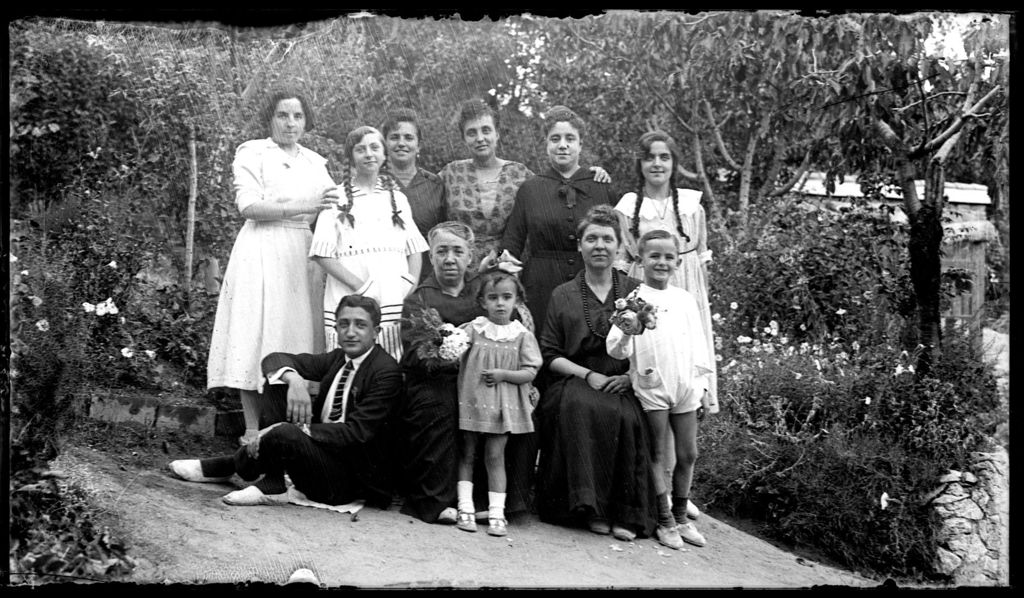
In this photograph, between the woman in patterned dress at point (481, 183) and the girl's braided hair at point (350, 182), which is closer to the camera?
the girl's braided hair at point (350, 182)

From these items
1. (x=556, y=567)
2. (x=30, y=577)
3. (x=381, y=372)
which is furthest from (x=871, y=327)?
(x=30, y=577)

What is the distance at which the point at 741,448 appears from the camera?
601 cm

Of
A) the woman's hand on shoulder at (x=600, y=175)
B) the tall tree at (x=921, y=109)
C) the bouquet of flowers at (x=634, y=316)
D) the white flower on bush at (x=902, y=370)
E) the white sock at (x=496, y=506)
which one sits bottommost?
the white sock at (x=496, y=506)

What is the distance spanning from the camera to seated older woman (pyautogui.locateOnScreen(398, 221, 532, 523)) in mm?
5164

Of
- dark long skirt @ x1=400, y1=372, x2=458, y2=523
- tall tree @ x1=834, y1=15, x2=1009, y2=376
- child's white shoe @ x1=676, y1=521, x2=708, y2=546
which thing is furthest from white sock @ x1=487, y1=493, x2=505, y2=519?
tall tree @ x1=834, y1=15, x2=1009, y2=376

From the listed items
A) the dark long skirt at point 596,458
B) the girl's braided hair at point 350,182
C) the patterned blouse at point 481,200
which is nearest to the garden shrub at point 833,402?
the dark long skirt at point 596,458

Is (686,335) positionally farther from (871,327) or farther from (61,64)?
(61,64)

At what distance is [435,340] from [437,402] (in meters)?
0.30

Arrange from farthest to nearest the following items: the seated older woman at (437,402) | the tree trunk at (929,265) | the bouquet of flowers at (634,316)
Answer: the tree trunk at (929,265) → the seated older woman at (437,402) → the bouquet of flowers at (634,316)

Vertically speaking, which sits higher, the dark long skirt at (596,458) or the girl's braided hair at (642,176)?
the girl's braided hair at (642,176)

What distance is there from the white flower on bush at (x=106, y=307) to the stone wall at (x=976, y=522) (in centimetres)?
426

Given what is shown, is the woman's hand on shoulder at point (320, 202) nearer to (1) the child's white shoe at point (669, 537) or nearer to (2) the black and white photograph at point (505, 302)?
(2) the black and white photograph at point (505, 302)

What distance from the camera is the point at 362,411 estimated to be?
514 cm

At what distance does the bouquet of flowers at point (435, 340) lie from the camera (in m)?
5.09
